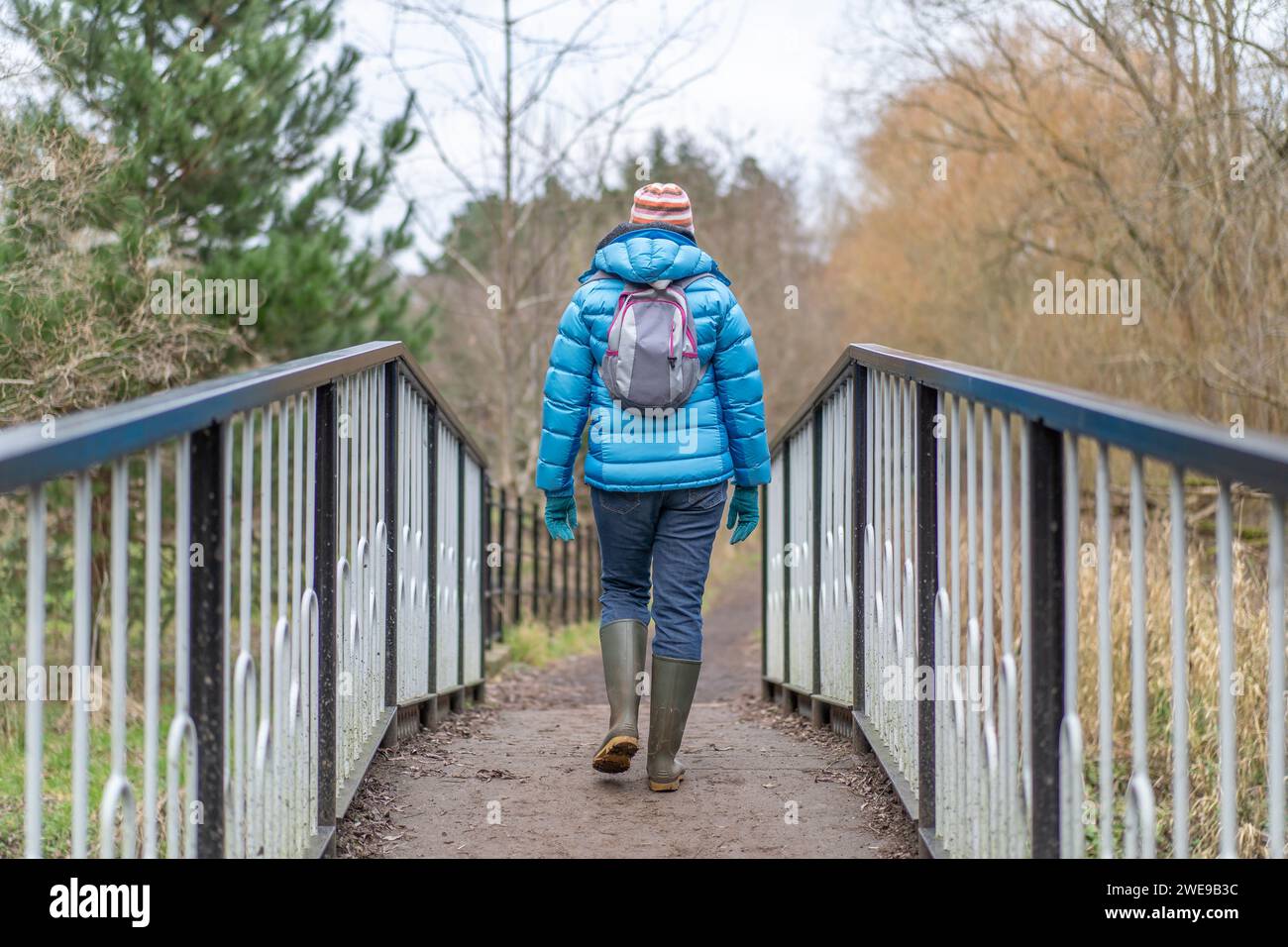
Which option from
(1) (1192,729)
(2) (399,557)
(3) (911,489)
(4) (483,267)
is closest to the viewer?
(3) (911,489)

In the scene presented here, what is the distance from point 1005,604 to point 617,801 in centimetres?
154

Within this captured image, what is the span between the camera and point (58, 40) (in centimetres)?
794

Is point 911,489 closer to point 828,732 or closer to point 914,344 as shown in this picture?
point 828,732

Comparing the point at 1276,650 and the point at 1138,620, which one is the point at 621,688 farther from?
the point at 1276,650

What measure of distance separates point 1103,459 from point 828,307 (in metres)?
32.0

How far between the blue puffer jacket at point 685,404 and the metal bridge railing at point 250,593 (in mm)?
532

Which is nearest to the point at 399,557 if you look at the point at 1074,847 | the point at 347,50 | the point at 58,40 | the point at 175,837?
the point at 175,837

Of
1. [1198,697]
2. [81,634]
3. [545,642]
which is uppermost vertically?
[81,634]

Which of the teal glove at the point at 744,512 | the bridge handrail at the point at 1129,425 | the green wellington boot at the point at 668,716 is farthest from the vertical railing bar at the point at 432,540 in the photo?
the bridge handrail at the point at 1129,425

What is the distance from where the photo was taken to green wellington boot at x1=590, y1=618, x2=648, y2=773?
3688 millimetres

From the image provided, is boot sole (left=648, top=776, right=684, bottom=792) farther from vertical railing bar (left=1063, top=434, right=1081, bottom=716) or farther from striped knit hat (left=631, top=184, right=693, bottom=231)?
vertical railing bar (left=1063, top=434, right=1081, bottom=716)

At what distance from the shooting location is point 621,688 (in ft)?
12.4

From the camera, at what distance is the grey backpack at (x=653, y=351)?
3.63 m

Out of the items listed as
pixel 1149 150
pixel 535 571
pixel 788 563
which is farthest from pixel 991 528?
pixel 535 571
